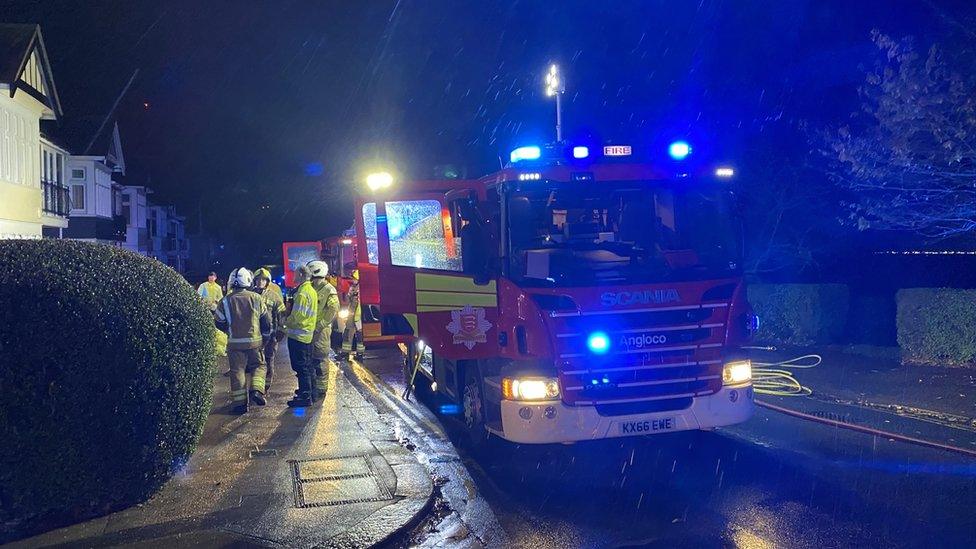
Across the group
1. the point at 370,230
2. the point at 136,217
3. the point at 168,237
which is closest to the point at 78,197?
the point at 136,217

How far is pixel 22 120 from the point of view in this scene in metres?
23.3

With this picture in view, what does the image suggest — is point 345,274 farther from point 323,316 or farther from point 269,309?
point 323,316

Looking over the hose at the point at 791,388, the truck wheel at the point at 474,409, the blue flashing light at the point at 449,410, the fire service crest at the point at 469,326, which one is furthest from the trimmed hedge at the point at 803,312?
the fire service crest at the point at 469,326

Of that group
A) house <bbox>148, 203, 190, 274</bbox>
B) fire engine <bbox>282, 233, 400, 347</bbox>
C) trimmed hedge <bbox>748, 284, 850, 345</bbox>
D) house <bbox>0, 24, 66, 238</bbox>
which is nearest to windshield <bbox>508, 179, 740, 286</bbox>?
fire engine <bbox>282, 233, 400, 347</bbox>

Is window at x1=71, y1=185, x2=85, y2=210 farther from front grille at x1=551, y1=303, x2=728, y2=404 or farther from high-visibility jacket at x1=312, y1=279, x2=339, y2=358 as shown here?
front grille at x1=551, y1=303, x2=728, y2=404

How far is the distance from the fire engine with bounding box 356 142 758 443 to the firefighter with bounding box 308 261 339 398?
116 inches

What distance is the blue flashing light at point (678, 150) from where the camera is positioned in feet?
22.6

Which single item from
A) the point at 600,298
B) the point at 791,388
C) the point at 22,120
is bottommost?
the point at 791,388

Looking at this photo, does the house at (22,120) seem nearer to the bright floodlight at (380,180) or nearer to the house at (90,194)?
the house at (90,194)

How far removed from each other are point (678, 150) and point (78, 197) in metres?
33.6

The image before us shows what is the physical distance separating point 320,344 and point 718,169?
550 cm

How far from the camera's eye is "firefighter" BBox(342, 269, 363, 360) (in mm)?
14430

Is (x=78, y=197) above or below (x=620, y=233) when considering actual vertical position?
above

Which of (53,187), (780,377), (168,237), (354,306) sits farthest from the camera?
(168,237)
